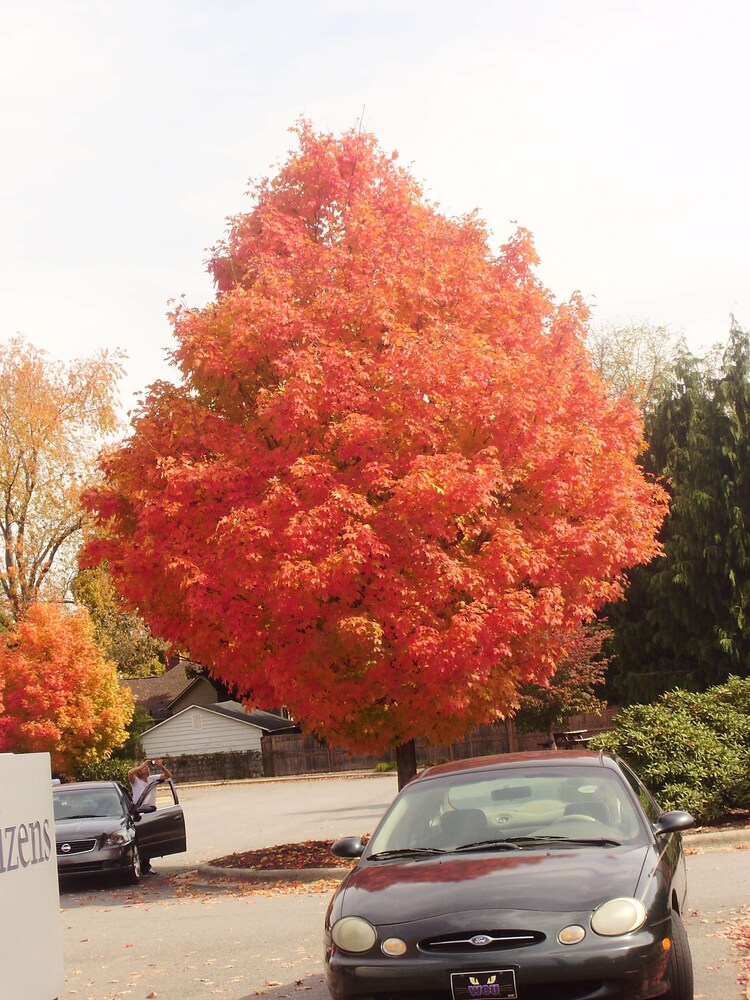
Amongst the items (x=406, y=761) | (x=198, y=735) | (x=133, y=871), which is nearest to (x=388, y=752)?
(x=198, y=735)

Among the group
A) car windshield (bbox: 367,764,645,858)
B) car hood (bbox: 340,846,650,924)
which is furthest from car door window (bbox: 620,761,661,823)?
car hood (bbox: 340,846,650,924)

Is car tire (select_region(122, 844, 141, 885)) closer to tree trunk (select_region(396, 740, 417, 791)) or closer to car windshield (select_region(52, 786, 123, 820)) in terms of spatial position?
car windshield (select_region(52, 786, 123, 820))

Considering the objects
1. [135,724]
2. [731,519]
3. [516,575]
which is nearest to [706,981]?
[516,575]

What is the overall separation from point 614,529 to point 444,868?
9.79 m

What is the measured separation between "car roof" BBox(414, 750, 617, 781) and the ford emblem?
187 centimetres

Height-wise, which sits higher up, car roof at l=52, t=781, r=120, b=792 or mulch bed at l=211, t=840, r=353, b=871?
car roof at l=52, t=781, r=120, b=792

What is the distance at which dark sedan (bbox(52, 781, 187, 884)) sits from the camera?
1641 centimetres

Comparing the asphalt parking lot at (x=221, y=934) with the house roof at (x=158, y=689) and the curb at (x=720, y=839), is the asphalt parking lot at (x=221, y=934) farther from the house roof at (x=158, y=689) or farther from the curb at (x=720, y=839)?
the house roof at (x=158, y=689)

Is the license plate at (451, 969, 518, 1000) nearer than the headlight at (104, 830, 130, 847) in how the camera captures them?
Yes

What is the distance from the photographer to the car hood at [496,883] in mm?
5895

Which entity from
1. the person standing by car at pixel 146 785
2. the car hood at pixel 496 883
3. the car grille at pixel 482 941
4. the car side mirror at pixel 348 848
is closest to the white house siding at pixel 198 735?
the person standing by car at pixel 146 785

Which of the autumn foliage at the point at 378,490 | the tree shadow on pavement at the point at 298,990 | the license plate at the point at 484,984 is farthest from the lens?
the autumn foliage at the point at 378,490

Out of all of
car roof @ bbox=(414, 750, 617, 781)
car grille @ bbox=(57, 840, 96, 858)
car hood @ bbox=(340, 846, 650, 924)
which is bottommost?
car grille @ bbox=(57, 840, 96, 858)

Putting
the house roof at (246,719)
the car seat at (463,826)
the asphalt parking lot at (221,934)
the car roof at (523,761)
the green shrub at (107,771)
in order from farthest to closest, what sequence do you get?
the house roof at (246,719) → the green shrub at (107,771) → the asphalt parking lot at (221,934) → the car roof at (523,761) → the car seat at (463,826)
